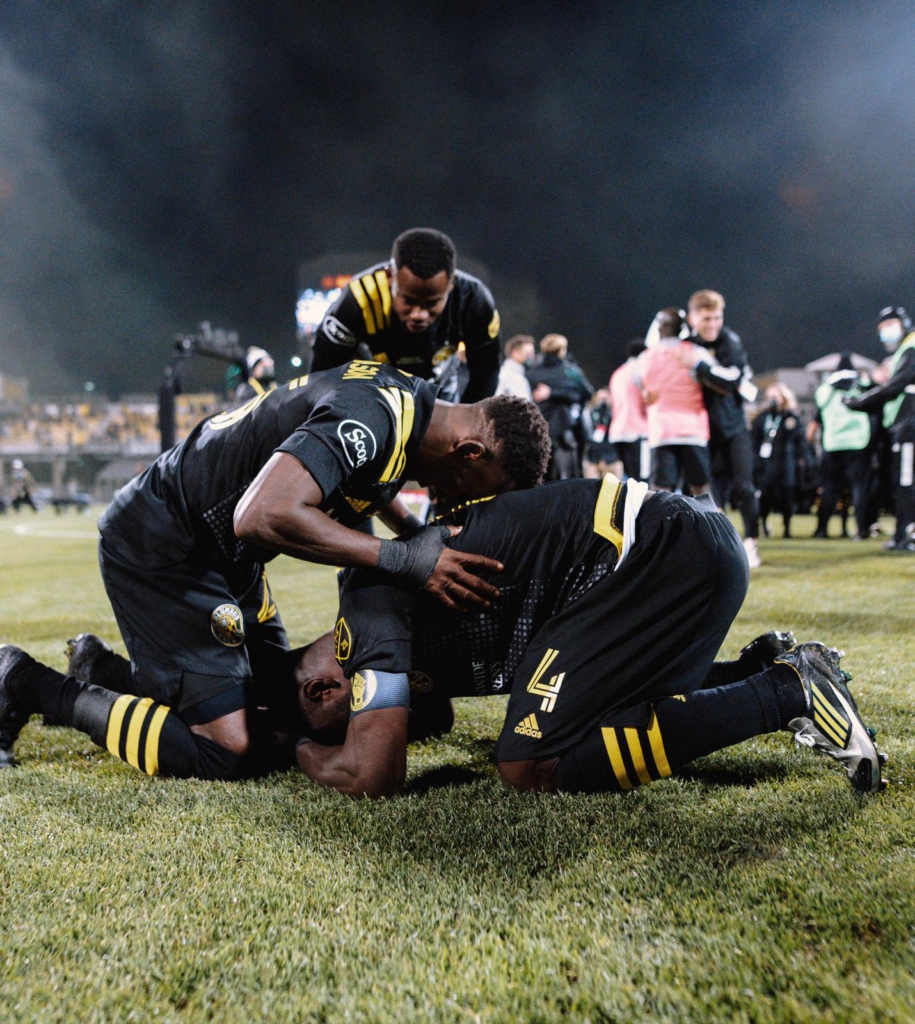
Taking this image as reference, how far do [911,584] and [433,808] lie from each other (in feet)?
15.4

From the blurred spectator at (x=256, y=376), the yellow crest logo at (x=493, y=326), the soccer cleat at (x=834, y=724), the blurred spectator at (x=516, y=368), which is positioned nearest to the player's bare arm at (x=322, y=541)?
the soccer cleat at (x=834, y=724)

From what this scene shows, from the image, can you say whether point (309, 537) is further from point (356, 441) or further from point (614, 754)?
point (614, 754)

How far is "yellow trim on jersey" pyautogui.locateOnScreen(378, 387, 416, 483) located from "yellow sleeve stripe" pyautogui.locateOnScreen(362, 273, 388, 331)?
1.61 m

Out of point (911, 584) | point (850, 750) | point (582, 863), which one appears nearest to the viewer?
point (582, 863)

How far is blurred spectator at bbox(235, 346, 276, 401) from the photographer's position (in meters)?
8.70

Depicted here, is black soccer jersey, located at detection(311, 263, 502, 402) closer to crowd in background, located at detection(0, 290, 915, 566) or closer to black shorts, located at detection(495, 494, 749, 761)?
crowd in background, located at detection(0, 290, 915, 566)

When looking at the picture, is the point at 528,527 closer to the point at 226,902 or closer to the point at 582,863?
the point at 582,863

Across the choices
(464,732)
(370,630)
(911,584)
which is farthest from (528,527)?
(911,584)

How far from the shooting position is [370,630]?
203 centimetres

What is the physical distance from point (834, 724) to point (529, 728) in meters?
0.72

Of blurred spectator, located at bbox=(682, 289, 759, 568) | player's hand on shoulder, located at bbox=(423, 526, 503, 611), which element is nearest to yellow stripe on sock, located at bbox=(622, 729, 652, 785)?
player's hand on shoulder, located at bbox=(423, 526, 503, 611)

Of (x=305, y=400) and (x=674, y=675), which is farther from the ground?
(x=305, y=400)

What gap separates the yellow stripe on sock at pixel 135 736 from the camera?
2.24 metres

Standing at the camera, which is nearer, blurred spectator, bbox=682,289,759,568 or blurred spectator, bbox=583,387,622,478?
blurred spectator, bbox=682,289,759,568
